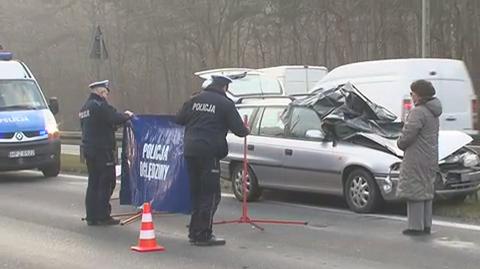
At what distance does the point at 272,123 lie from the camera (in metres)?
11.3

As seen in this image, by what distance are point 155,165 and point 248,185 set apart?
2.12 m

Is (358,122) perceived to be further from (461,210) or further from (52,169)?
(52,169)

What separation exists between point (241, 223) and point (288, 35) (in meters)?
31.2

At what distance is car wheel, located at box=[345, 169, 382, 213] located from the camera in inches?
378

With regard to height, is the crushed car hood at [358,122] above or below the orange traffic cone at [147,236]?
above

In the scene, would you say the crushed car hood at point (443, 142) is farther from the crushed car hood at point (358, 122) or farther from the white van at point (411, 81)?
the white van at point (411, 81)

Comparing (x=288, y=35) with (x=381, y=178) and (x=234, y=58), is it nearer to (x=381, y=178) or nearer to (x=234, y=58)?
(x=234, y=58)

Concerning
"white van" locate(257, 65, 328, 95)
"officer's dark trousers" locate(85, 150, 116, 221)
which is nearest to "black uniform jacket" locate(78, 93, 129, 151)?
"officer's dark trousers" locate(85, 150, 116, 221)

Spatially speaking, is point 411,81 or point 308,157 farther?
point 411,81

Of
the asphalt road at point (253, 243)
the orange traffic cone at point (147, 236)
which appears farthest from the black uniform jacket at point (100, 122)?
the orange traffic cone at point (147, 236)

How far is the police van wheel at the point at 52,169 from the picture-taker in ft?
50.0

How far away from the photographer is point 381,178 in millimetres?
9453

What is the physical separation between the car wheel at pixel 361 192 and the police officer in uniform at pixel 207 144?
243 cm

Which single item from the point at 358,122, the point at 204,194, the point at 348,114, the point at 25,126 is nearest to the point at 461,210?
the point at 358,122
